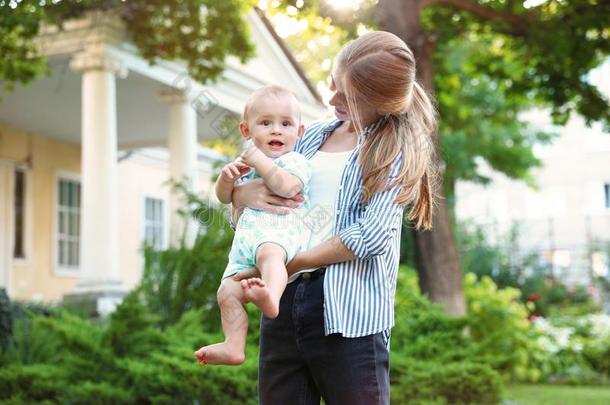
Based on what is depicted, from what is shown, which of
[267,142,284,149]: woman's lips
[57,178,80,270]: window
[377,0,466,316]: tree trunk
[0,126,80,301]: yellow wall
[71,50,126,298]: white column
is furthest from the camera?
[57,178,80,270]: window

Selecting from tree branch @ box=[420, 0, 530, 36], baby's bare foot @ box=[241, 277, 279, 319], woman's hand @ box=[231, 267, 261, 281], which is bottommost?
baby's bare foot @ box=[241, 277, 279, 319]

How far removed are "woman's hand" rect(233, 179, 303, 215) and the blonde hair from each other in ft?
0.75

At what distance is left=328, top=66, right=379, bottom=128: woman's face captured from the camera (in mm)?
2500

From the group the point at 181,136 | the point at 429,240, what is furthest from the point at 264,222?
the point at 181,136

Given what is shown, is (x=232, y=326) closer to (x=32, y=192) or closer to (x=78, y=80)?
(x=78, y=80)

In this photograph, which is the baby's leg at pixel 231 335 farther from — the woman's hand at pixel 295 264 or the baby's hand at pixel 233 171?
the baby's hand at pixel 233 171

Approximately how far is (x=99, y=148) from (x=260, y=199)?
8858 millimetres

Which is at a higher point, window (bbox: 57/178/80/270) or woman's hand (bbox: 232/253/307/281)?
window (bbox: 57/178/80/270)

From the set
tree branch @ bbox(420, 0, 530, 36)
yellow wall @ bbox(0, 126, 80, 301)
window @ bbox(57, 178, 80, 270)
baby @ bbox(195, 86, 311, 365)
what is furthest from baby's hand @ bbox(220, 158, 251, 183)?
window @ bbox(57, 178, 80, 270)

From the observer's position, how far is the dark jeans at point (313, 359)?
2.39m

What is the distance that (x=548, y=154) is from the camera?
35781 mm

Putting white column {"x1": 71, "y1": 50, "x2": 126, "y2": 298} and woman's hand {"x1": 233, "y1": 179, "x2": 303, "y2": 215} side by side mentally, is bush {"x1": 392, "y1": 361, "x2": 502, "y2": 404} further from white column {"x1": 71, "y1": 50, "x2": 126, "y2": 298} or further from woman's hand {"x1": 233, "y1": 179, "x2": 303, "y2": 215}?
white column {"x1": 71, "y1": 50, "x2": 126, "y2": 298}

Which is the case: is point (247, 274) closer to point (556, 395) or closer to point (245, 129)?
point (245, 129)

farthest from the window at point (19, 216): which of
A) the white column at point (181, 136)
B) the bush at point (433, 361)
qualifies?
the bush at point (433, 361)
